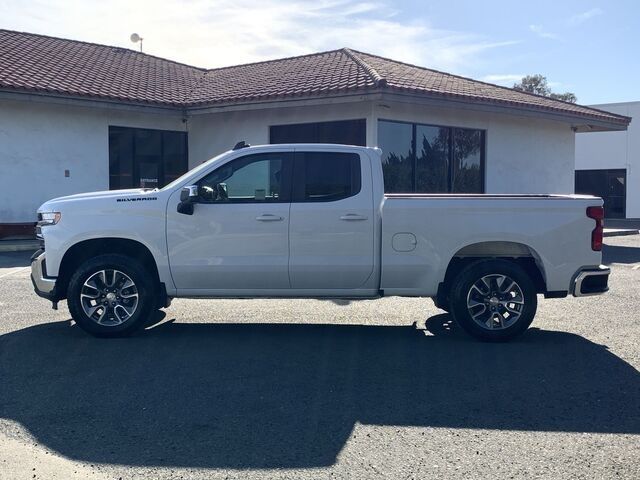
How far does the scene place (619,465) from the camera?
13.5ft

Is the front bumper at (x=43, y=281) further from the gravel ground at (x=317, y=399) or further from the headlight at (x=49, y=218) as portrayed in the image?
the gravel ground at (x=317, y=399)

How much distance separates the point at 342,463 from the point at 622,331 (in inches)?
190

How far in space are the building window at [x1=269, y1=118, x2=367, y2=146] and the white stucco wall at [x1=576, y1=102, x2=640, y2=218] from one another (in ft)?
72.7

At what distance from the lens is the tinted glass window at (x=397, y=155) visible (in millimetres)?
16875

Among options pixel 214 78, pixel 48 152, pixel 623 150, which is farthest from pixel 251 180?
pixel 623 150

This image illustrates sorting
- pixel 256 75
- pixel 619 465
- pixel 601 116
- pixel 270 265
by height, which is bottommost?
pixel 619 465

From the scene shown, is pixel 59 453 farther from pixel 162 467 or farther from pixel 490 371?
pixel 490 371

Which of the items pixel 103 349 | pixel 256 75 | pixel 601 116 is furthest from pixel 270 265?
pixel 601 116

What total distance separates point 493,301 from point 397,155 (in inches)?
409

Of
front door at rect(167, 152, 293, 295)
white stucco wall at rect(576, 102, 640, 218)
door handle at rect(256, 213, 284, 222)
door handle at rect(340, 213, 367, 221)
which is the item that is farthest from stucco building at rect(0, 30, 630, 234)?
white stucco wall at rect(576, 102, 640, 218)

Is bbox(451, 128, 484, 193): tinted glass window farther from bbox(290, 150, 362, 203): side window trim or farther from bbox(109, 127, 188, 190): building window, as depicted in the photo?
bbox(290, 150, 362, 203): side window trim

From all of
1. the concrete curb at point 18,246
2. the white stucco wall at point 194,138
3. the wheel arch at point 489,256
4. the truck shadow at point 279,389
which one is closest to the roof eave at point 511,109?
the white stucco wall at point 194,138

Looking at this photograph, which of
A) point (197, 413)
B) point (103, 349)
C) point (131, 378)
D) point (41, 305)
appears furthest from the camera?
point (41, 305)

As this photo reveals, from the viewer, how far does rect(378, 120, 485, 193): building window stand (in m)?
17.1
